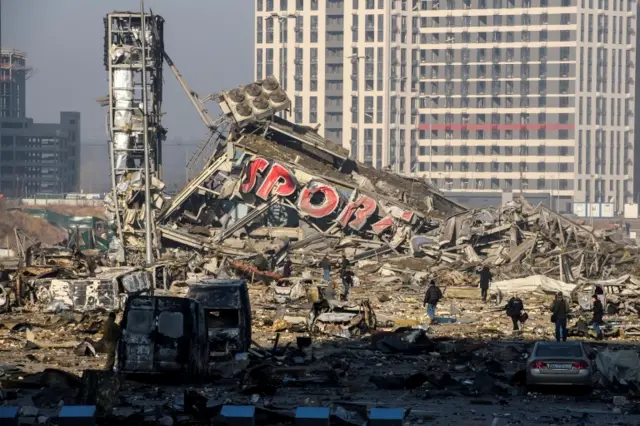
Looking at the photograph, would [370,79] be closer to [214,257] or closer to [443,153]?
[443,153]

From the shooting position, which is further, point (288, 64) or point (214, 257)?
point (288, 64)

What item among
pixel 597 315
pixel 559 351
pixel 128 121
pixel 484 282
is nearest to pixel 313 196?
pixel 128 121

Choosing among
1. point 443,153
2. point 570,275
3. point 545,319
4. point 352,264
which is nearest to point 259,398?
point 545,319

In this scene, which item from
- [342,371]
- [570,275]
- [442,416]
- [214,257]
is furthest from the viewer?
[214,257]

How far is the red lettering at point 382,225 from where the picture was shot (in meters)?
71.3

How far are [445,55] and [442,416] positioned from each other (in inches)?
5607

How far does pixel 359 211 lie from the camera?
72188 millimetres

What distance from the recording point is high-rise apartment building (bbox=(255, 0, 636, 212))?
15975 centimetres

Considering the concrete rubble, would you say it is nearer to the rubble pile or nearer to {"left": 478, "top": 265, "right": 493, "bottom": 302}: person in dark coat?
the rubble pile

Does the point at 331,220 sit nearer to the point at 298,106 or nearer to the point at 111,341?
the point at 111,341

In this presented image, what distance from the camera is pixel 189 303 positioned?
2672 cm

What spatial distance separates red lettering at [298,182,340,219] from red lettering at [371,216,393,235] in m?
2.39

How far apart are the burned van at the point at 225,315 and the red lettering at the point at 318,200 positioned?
134 ft

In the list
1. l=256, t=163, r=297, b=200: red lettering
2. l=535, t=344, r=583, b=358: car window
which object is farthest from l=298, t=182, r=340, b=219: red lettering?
l=535, t=344, r=583, b=358: car window
